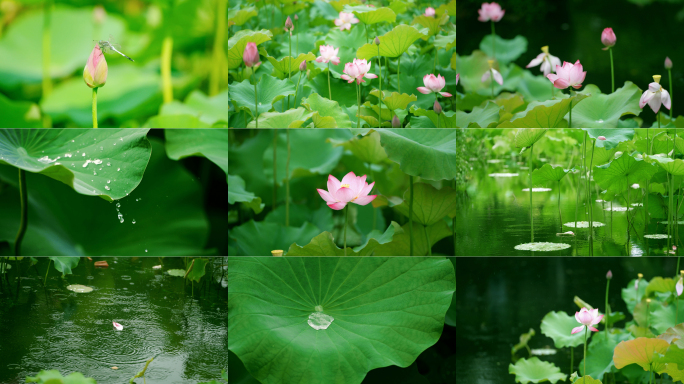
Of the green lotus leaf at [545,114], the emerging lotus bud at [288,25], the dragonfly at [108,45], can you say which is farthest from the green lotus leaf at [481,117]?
the dragonfly at [108,45]

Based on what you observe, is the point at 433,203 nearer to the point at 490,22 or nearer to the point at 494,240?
the point at 494,240

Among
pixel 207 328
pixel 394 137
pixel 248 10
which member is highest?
pixel 248 10

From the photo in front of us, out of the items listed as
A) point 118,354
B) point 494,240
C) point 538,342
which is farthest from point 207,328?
point 538,342

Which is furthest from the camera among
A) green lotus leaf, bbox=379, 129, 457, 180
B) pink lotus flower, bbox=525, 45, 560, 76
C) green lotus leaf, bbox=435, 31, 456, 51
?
pink lotus flower, bbox=525, 45, 560, 76

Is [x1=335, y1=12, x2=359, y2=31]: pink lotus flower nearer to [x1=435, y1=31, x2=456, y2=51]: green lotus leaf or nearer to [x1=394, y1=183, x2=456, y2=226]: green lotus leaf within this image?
[x1=435, y1=31, x2=456, y2=51]: green lotus leaf

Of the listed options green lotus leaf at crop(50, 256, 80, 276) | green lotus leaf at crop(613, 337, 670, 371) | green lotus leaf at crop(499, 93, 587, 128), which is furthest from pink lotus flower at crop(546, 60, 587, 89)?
green lotus leaf at crop(50, 256, 80, 276)

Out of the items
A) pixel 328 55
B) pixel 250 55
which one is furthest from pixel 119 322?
pixel 328 55
